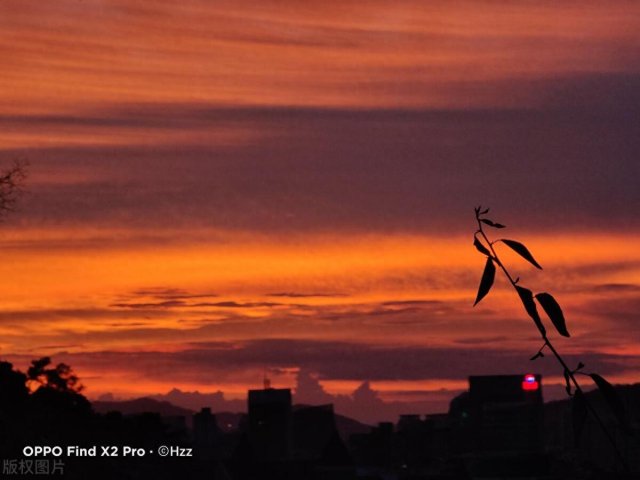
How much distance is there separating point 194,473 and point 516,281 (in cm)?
14111

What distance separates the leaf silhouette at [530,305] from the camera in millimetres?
4090

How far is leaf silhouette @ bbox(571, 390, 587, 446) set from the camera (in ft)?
13.6

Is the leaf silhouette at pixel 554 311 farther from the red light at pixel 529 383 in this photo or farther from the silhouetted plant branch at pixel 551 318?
the red light at pixel 529 383

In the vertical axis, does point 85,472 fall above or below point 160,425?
below

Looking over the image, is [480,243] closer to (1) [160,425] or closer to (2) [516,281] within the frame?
(2) [516,281]

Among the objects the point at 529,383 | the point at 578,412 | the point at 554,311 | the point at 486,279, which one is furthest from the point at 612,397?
the point at 529,383

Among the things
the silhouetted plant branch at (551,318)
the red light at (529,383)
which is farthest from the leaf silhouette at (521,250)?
the red light at (529,383)

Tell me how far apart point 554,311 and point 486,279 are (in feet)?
0.82

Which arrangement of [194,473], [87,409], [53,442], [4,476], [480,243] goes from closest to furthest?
[480,243], [4,476], [53,442], [87,409], [194,473]

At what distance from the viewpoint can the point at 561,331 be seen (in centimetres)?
405

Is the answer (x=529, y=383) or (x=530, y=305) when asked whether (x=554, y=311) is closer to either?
(x=530, y=305)

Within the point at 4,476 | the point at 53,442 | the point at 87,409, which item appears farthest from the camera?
the point at 87,409

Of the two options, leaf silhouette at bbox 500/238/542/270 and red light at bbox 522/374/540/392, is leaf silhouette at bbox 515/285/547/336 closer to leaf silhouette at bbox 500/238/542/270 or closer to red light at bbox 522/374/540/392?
leaf silhouette at bbox 500/238/542/270

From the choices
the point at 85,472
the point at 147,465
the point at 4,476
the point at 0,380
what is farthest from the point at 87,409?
the point at 4,476
